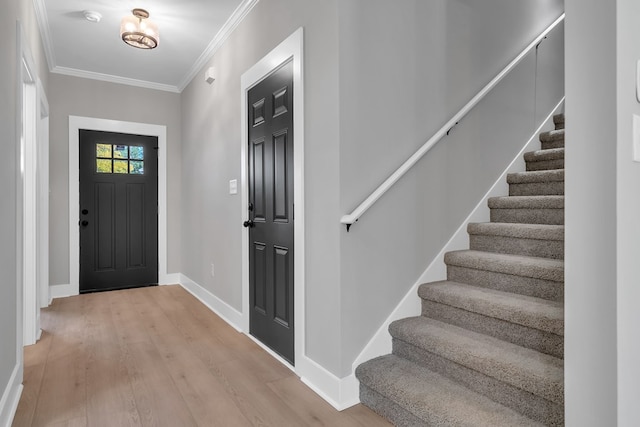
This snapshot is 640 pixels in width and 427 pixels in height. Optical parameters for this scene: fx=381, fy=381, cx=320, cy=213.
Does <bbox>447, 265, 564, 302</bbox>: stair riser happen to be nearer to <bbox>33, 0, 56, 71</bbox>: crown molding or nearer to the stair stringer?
the stair stringer

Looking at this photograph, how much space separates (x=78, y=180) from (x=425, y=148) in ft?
13.9

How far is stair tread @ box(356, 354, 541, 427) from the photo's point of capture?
5.12 ft

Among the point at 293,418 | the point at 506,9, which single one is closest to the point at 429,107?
the point at 506,9

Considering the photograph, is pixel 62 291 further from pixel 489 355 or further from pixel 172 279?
pixel 489 355

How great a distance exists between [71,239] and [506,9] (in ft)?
16.6

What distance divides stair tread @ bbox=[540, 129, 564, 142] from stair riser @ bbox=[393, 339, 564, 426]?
224 cm

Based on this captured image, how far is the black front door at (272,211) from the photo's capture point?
2.53 metres

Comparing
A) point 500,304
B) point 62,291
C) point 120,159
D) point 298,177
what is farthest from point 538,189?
point 62,291

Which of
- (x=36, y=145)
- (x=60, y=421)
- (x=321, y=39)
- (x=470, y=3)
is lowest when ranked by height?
(x=60, y=421)

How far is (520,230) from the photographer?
236 centimetres

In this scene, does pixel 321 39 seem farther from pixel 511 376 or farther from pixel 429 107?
pixel 511 376

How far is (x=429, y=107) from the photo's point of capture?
238 cm

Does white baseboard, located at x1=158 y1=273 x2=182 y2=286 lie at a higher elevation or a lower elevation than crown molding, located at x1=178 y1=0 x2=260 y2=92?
lower

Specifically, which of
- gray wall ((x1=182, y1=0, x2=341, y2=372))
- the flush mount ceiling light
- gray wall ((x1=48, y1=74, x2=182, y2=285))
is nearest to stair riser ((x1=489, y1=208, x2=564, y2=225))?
gray wall ((x1=182, y1=0, x2=341, y2=372))
